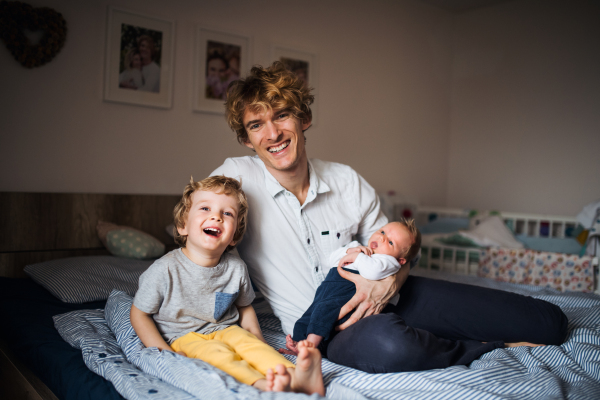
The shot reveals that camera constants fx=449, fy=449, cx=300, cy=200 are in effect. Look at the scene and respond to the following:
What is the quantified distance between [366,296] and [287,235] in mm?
325

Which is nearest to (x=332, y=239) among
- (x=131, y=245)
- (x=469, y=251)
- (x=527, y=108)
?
(x=131, y=245)

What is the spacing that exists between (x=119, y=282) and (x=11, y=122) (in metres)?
1.12

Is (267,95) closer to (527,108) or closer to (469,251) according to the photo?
(469,251)

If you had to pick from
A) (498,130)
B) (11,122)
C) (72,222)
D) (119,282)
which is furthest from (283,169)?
(498,130)

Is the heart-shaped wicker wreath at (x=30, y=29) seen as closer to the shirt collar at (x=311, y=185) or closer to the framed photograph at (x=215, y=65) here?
the framed photograph at (x=215, y=65)

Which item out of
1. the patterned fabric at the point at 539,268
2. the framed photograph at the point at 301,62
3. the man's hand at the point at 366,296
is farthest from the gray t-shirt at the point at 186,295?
the framed photograph at the point at 301,62

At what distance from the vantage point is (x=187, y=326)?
1224mm

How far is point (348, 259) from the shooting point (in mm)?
1353

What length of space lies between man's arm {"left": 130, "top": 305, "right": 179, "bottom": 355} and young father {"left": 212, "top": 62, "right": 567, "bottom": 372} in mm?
394

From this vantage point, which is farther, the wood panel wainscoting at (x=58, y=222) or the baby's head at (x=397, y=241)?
the wood panel wainscoting at (x=58, y=222)

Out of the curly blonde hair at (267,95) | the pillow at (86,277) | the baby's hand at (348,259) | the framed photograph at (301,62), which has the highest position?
the framed photograph at (301,62)

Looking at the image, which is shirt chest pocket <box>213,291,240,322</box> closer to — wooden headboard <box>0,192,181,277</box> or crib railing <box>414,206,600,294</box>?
wooden headboard <box>0,192,181,277</box>

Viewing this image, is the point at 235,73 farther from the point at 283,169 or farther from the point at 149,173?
the point at 283,169

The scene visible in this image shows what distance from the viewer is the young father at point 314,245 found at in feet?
4.39
